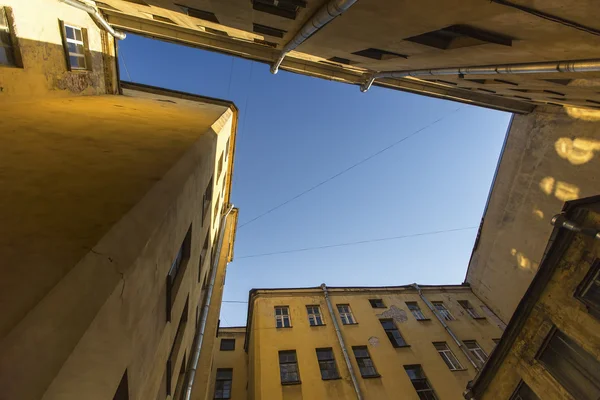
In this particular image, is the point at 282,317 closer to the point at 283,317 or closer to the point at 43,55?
the point at 283,317

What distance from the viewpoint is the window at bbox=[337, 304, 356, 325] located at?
1670cm

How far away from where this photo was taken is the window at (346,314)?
16.7 meters

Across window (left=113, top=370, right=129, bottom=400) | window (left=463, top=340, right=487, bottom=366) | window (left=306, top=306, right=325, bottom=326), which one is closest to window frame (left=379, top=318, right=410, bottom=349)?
window (left=306, top=306, right=325, bottom=326)

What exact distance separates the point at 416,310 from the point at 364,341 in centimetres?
501

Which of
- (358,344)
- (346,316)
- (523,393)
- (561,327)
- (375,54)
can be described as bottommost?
(523,393)

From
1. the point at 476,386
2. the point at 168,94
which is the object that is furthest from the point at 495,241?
the point at 168,94

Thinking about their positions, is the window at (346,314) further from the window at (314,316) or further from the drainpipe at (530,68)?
the drainpipe at (530,68)

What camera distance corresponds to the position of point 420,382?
13953 millimetres

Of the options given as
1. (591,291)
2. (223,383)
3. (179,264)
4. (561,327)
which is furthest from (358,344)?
(179,264)

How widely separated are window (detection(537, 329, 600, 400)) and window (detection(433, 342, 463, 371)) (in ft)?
22.2

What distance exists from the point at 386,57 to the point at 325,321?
13.7 metres

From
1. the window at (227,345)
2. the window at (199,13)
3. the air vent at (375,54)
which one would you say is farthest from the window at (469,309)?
the window at (199,13)

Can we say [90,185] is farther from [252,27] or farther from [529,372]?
[529,372]

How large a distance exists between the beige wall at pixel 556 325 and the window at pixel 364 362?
16.5 ft
